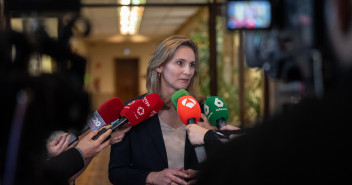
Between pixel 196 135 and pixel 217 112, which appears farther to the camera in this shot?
pixel 217 112

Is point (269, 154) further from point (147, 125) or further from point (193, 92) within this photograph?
point (193, 92)

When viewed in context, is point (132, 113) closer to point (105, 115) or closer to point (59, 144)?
point (105, 115)

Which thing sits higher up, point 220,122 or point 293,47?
point 293,47

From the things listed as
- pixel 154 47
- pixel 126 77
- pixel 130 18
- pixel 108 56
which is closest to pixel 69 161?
pixel 154 47

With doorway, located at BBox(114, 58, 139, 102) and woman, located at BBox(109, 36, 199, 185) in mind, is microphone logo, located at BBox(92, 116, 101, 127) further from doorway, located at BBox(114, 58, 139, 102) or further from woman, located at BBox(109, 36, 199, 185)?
doorway, located at BBox(114, 58, 139, 102)

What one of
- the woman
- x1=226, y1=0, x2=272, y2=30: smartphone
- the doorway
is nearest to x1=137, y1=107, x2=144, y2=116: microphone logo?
the woman

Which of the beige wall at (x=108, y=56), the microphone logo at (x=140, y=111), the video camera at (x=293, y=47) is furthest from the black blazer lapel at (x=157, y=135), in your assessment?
the beige wall at (x=108, y=56)

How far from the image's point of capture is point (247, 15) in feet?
5.31

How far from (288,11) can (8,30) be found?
644 mm

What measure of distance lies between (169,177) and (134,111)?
0.31 metres

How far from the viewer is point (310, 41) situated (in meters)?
0.90

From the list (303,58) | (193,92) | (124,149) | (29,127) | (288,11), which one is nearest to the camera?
(29,127)

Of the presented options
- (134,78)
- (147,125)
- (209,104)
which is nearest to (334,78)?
(209,104)

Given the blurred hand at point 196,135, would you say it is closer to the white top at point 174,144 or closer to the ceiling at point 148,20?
the white top at point 174,144
